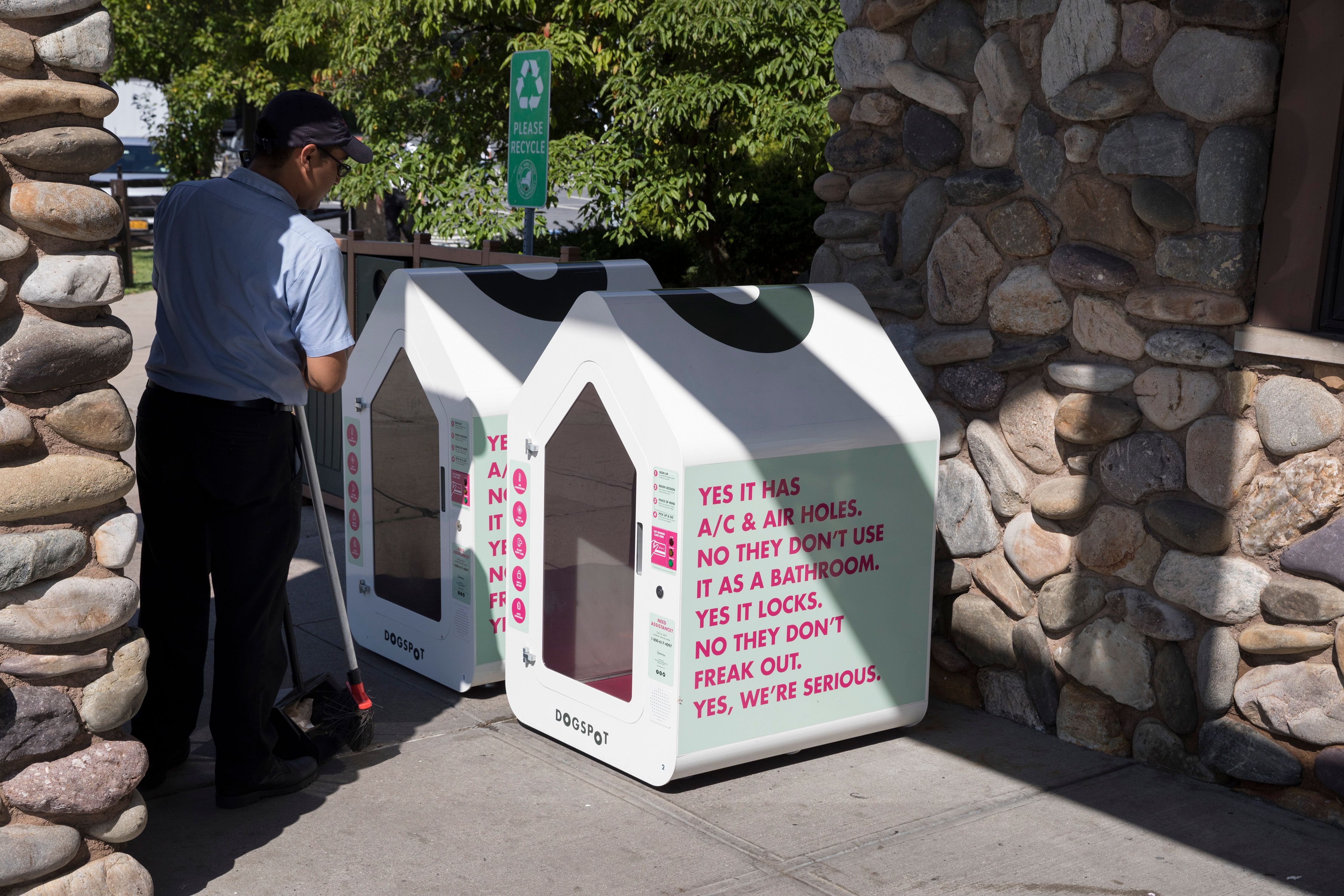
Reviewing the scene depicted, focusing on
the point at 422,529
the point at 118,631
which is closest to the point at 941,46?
the point at 422,529

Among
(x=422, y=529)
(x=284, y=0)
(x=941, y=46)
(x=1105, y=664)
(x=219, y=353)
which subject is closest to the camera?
(x=219, y=353)

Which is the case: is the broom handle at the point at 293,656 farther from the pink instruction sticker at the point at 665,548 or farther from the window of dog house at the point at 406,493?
the pink instruction sticker at the point at 665,548

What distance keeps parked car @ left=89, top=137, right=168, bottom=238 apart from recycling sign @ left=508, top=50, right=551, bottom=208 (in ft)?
47.7

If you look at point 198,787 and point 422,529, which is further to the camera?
point 422,529

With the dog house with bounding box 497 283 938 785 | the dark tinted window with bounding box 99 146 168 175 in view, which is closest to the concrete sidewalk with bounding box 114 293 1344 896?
the dog house with bounding box 497 283 938 785

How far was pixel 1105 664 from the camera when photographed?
396 centimetres

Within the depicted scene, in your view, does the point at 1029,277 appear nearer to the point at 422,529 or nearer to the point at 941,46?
the point at 941,46

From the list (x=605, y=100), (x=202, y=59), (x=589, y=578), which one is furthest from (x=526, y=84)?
(x=202, y=59)

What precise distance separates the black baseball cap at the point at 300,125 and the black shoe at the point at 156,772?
1747mm

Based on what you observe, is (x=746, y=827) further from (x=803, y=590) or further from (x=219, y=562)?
(x=219, y=562)

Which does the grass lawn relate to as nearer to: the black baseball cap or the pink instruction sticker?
the black baseball cap

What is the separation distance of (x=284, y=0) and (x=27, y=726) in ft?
35.5

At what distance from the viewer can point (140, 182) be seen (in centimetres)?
2572

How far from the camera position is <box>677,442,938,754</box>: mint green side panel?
11.8 feet
